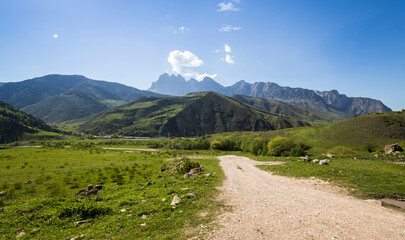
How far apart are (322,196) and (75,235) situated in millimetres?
19711

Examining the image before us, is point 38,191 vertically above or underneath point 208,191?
underneath

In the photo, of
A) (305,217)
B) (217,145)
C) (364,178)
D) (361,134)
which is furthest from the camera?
(217,145)

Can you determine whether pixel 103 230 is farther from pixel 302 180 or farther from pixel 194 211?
pixel 302 180

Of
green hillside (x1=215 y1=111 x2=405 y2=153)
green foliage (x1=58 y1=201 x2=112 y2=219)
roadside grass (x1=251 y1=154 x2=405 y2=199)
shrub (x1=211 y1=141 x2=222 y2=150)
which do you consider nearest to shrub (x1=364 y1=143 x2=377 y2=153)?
green hillside (x1=215 y1=111 x2=405 y2=153)

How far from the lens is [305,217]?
37.8 feet

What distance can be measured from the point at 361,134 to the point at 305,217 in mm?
121159

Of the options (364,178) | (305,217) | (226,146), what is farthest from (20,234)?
(226,146)

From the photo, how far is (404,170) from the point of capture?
73.2 ft

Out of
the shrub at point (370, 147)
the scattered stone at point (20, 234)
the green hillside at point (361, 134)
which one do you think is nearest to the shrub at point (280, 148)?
the green hillside at point (361, 134)

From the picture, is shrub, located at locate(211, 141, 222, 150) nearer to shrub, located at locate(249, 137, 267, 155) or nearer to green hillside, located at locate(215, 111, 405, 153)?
shrub, located at locate(249, 137, 267, 155)

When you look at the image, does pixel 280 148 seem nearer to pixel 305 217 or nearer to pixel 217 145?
pixel 217 145

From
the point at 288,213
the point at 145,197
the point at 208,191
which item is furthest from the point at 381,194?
the point at 145,197

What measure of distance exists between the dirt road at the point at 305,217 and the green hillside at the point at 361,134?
92740mm

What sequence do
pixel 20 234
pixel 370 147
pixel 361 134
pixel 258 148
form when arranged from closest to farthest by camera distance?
pixel 20 234 < pixel 258 148 < pixel 370 147 < pixel 361 134
